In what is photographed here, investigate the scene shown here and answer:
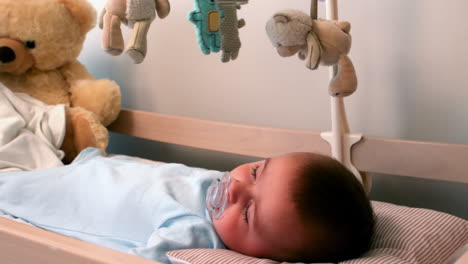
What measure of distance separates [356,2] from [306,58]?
19.6 inches

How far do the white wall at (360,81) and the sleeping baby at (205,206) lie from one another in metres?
0.38

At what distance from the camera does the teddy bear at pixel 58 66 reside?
54.2 inches

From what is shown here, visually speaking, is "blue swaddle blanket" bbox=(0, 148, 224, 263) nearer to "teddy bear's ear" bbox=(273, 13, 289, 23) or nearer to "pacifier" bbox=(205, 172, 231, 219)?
"pacifier" bbox=(205, 172, 231, 219)

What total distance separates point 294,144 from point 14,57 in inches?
30.4

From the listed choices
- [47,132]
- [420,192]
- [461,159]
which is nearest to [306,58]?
[461,159]

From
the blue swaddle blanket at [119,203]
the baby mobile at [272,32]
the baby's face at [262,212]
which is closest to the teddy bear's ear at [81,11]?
the blue swaddle blanket at [119,203]

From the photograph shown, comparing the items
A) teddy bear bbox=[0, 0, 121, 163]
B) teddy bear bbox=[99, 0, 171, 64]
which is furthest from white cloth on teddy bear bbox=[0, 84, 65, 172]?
teddy bear bbox=[99, 0, 171, 64]

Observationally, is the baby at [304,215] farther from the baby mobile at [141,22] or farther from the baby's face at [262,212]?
the baby mobile at [141,22]

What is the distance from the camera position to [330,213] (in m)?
0.72

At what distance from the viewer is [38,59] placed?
4.73ft

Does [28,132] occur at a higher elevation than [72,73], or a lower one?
lower

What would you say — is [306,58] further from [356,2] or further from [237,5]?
[356,2]

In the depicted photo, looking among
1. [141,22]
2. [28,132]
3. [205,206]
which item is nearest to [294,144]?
[205,206]

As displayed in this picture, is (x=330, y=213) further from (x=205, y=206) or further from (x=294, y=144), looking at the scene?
(x=294, y=144)
